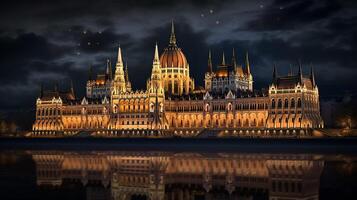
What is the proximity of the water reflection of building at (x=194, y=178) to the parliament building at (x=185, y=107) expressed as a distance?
60215mm

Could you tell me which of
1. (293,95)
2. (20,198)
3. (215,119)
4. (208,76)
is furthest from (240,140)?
(20,198)

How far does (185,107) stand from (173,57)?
19.9 metres

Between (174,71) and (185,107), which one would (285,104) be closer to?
(185,107)

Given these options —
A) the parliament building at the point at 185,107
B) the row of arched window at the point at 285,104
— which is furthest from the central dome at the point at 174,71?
the row of arched window at the point at 285,104

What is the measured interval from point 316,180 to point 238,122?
88.3 meters

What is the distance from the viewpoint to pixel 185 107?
13988cm

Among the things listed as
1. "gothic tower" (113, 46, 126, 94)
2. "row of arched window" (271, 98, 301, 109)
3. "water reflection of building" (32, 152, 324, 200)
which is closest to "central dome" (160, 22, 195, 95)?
"gothic tower" (113, 46, 126, 94)

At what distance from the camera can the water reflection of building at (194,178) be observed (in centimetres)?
3631

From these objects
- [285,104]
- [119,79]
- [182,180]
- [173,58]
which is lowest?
[182,180]

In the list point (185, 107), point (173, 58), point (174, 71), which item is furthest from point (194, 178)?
point (173, 58)

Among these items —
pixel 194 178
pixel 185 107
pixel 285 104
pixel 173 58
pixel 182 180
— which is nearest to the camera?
pixel 182 180

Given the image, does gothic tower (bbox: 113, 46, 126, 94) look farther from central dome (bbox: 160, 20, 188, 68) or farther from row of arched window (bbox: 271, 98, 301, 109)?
row of arched window (bbox: 271, 98, 301, 109)

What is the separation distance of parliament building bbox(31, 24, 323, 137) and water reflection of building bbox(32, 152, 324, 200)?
60.2 metres

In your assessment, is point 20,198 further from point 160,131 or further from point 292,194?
point 160,131
